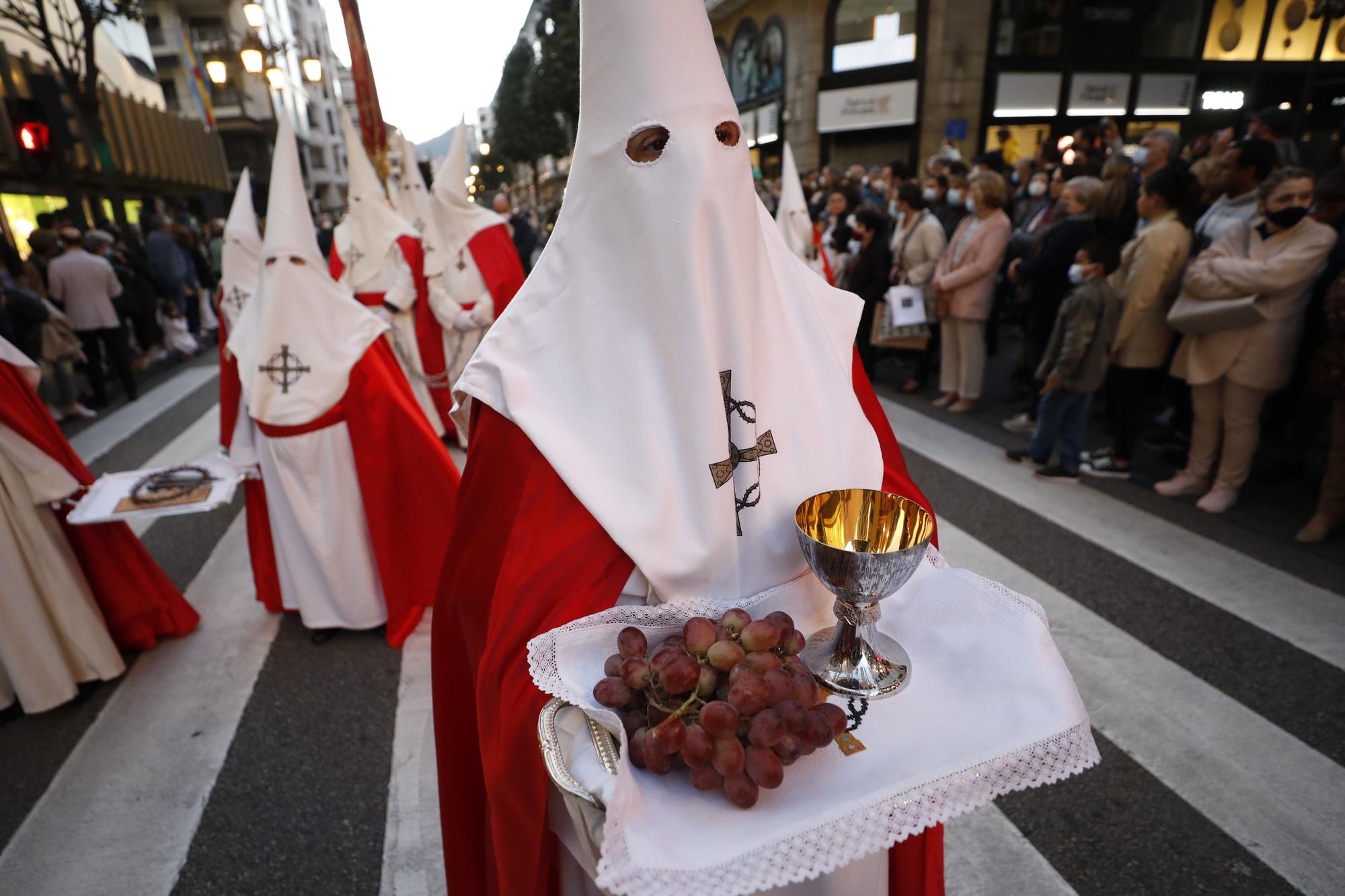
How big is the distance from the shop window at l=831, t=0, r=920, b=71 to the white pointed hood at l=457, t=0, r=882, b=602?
65.8 feet

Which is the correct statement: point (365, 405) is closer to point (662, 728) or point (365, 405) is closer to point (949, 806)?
point (662, 728)

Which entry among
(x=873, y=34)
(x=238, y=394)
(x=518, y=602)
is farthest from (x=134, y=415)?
(x=873, y=34)

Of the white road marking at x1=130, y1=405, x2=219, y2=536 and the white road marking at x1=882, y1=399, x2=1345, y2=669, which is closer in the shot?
the white road marking at x1=882, y1=399, x2=1345, y2=669

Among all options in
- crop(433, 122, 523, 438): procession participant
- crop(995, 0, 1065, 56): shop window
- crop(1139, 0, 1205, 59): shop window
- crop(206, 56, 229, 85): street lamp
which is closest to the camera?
crop(433, 122, 523, 438): procession participant

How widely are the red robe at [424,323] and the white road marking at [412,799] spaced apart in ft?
11.5

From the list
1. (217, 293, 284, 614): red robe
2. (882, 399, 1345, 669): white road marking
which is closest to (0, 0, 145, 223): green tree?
(217, 293, 284, 614): red robe

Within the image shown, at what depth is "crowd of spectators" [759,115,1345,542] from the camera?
4.23 m

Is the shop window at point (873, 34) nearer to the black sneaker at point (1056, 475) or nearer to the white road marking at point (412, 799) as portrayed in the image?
the black sneaker at point (1056, 475)

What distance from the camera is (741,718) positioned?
1109 mm

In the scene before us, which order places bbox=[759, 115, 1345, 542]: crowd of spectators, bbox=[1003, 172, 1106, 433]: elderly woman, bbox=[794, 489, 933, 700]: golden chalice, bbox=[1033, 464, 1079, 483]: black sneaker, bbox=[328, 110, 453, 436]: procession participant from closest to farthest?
1. bbox=[794, 489, 933, 700]: golden chalice
2. bbox=[759, 115, 1345, 542]: crowd of spectators
3. bbox=[1033, 464, 1079, 483]: black sneaker
4. bbox=[1003, 172, 1106, 433]: elderly woman
5. bbox=[328, 110, 453, 436]: procession participant

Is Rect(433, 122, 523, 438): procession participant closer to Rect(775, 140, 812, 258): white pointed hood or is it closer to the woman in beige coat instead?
Rect(775, 140, 812, 258): white pointed hood

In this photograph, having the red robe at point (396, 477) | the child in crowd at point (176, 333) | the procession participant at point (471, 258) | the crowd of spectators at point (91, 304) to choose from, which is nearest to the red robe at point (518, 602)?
the red robe at point (396, 477)

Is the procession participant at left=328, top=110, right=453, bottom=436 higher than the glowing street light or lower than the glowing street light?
lower

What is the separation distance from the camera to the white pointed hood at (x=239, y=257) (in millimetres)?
4535
